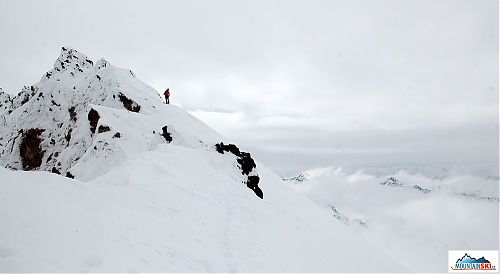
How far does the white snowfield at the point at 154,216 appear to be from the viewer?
8617mm

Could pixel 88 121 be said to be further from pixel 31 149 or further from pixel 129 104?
pixel 31 149

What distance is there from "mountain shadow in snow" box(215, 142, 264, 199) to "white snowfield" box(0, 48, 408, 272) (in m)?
0.68

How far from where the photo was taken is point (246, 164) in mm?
28219

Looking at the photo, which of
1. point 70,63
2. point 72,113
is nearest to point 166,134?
point 72,113

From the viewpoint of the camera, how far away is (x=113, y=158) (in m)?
26.3

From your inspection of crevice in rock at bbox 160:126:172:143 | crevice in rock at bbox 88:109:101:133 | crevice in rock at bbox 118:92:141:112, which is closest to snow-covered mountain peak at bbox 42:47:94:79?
crevice in rock at bbox 118:92:141:112

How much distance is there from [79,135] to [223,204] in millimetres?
26786

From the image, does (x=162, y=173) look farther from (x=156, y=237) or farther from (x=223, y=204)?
(x=156, y=237)

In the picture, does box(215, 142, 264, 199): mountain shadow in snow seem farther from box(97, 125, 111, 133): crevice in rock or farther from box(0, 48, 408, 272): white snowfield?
box(97, 125, 111, 133): crevice in rock

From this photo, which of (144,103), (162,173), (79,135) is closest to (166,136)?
(162,173)

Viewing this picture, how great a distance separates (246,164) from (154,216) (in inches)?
616

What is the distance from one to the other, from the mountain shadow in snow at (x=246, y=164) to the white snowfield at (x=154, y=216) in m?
0.68

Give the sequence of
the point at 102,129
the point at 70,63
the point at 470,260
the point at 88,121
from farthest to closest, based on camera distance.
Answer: the point at 70,63, the point at 88,121, the point at 102,129, the point at 470,260

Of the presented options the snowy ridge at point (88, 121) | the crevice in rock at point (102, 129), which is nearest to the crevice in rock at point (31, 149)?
the snowy ridge at point (88, 121)
